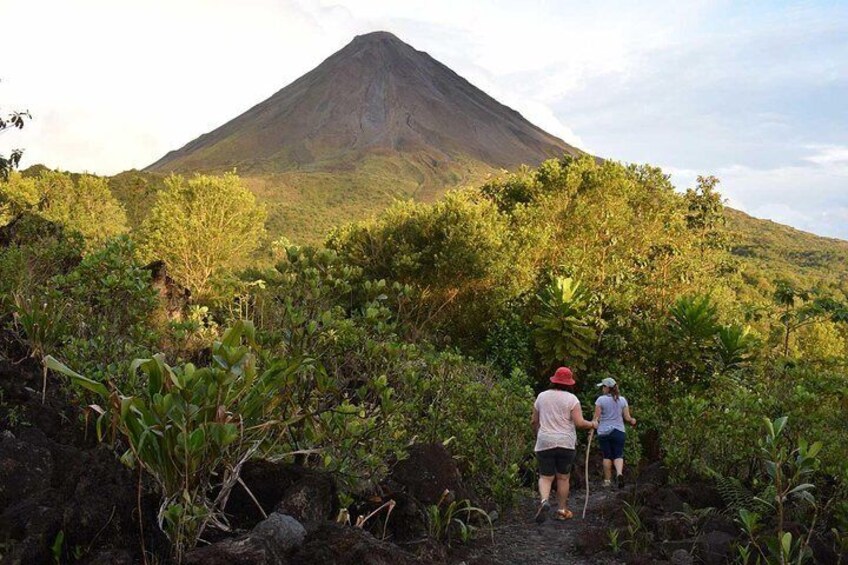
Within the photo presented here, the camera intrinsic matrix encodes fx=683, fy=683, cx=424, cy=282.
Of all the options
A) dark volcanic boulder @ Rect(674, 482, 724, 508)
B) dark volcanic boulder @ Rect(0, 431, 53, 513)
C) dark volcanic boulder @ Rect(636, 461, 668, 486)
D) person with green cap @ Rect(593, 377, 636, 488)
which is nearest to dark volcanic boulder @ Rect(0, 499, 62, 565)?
dark volcanic boulder @ Rect(0, 431, 53, 513)

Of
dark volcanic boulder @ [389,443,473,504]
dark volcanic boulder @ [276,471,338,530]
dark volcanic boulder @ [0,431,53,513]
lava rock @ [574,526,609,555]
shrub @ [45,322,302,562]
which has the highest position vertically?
shrub @ [45,322,302,562]

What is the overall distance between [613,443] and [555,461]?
7.77ft

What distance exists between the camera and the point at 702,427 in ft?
20.9

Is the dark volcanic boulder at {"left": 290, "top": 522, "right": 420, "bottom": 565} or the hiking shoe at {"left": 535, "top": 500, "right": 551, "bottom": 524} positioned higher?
the dark volcanic boulder at {"left": 290, "top": 522, "right": 420, "bottom": 565}

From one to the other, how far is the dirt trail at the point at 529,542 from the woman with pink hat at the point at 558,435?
26 cm

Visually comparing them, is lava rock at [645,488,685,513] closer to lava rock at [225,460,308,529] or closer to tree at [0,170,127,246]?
lava rock at [225,460,308,529]

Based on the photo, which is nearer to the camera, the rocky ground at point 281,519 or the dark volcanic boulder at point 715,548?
the rocky ground at point 281,519

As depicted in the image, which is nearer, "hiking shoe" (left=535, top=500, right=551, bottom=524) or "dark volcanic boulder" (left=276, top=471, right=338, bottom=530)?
"dark volcanic boulder" (left=276, top=471, right=338, bottom=530)

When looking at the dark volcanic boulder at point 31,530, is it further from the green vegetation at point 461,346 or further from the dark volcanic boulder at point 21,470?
the green vegetation at point 461,346

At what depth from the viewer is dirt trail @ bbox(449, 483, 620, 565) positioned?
4.81 meters

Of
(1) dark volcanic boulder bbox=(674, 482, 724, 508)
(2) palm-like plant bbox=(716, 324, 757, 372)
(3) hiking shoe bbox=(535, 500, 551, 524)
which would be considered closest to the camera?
(1) dark volcanic boulder bbox=(674, 482, 724, 508)

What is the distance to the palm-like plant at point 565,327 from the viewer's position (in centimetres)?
1294

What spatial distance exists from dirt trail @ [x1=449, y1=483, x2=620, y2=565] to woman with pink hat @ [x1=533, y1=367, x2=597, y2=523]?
26 centimetres

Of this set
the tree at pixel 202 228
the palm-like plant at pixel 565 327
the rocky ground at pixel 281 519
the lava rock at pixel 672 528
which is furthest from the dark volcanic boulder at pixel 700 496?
the tree at pixel 202 228
